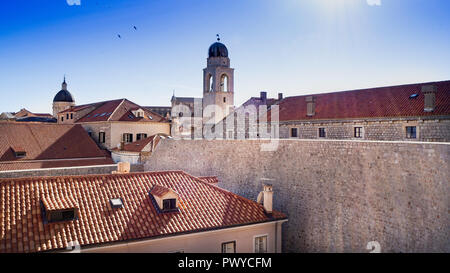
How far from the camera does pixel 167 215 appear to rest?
357 inches

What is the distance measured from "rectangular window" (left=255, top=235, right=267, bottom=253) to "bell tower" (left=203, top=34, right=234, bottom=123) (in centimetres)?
2192

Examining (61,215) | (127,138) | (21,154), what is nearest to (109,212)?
(61,215)

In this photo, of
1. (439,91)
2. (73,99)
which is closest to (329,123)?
(439,91)

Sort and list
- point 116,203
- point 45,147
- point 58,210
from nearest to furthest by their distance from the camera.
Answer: point 58,210 → point 116,203 → point 45,147

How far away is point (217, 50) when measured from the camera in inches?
1205

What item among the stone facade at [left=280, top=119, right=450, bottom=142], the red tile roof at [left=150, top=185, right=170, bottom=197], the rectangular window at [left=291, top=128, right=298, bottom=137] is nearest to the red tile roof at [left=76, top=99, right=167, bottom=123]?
the rectangular window at [left=291, top=128, right=298, bottom=137]

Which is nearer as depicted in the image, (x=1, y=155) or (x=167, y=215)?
(x=167, y=215)

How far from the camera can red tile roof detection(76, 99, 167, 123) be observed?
93.4 ft

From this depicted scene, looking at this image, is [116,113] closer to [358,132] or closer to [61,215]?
[358,132]

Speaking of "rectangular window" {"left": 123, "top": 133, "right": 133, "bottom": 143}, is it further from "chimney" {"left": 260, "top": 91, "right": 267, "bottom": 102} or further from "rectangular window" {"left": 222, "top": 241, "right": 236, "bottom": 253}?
"rectangular window" {"left": 222, "top": 241, "right": 236, "bottom": 253}

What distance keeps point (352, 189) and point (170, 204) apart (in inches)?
204
